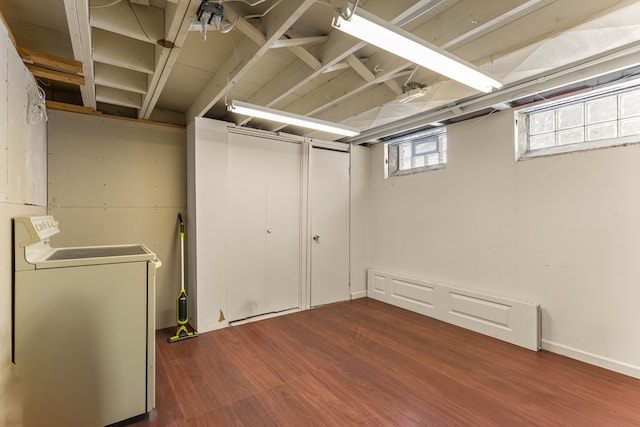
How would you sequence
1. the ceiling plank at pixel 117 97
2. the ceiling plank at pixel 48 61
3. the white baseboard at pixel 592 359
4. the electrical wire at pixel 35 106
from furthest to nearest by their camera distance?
the ceiling plank at pixel 117 97, the white baseboard at pixel 592 359, the electrical wire at pixel 35 106, the ceiling plank at pixel 48 61

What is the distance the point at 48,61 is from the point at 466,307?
4381mm

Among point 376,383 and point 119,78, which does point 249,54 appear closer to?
point 119,78

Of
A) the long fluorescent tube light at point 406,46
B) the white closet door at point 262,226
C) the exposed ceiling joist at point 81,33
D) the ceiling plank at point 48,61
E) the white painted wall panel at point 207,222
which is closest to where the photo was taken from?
the long fluorescent tube light at point 406,46

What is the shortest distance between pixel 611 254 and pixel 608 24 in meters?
1.90

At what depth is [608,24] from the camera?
1695mm

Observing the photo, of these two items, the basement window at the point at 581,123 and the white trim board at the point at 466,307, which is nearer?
the basement window at the point at 581,123

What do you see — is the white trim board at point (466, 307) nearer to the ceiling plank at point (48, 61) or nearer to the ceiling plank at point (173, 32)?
the ceiling plank at point (173, 32)

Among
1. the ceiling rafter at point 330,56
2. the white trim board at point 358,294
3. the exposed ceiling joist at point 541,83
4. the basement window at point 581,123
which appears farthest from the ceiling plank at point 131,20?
the white trim board at point 358,294

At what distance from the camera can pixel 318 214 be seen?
4355 millimetres

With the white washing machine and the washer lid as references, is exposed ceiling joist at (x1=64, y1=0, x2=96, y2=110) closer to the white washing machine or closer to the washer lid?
the white washing machine

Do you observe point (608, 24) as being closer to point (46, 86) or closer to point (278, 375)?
point (278, 375)

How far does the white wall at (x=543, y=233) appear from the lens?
2516mm

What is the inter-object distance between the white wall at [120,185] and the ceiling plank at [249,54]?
0.67 metres

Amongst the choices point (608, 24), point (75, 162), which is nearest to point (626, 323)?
point (608, 24)
